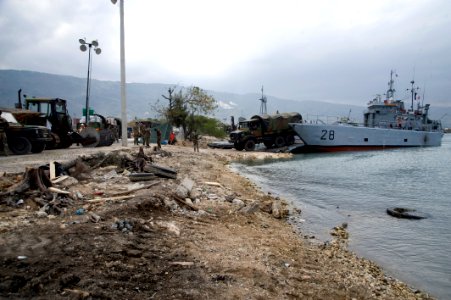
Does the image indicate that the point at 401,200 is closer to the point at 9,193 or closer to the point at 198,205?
the point at 198,205

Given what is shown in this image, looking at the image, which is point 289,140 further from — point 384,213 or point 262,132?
point 384,213

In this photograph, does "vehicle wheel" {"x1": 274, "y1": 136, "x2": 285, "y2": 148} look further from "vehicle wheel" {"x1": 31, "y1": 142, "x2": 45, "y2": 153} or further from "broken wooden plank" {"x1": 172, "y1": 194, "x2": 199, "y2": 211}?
"broken wooden plank" {"x1": 172, "y1": 194, "x2": 199, "y2": 211}

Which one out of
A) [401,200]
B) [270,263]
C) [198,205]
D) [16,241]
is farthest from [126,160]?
[401,200]

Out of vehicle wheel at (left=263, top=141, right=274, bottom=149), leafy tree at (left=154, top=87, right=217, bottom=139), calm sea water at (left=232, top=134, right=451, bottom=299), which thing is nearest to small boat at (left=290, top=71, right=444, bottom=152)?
vehicle wheel at (left=263, top=141, right=274, bottom=149)

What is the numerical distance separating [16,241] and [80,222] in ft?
3.45

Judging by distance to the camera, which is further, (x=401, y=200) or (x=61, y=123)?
(x=61, y=123)

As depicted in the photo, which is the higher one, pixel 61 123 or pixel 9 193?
pixel 61 123

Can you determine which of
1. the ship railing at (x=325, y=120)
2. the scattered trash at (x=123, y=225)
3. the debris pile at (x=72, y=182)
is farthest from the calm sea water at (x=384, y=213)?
the ship railing at (x=325, y=120)

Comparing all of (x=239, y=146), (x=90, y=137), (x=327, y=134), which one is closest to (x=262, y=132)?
(x=239, y=146)

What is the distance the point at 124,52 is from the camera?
2069 cm

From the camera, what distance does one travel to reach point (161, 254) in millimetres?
4484

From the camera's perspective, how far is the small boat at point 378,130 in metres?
37.0

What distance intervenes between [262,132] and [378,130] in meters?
13.9

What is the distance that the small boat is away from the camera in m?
37.0
